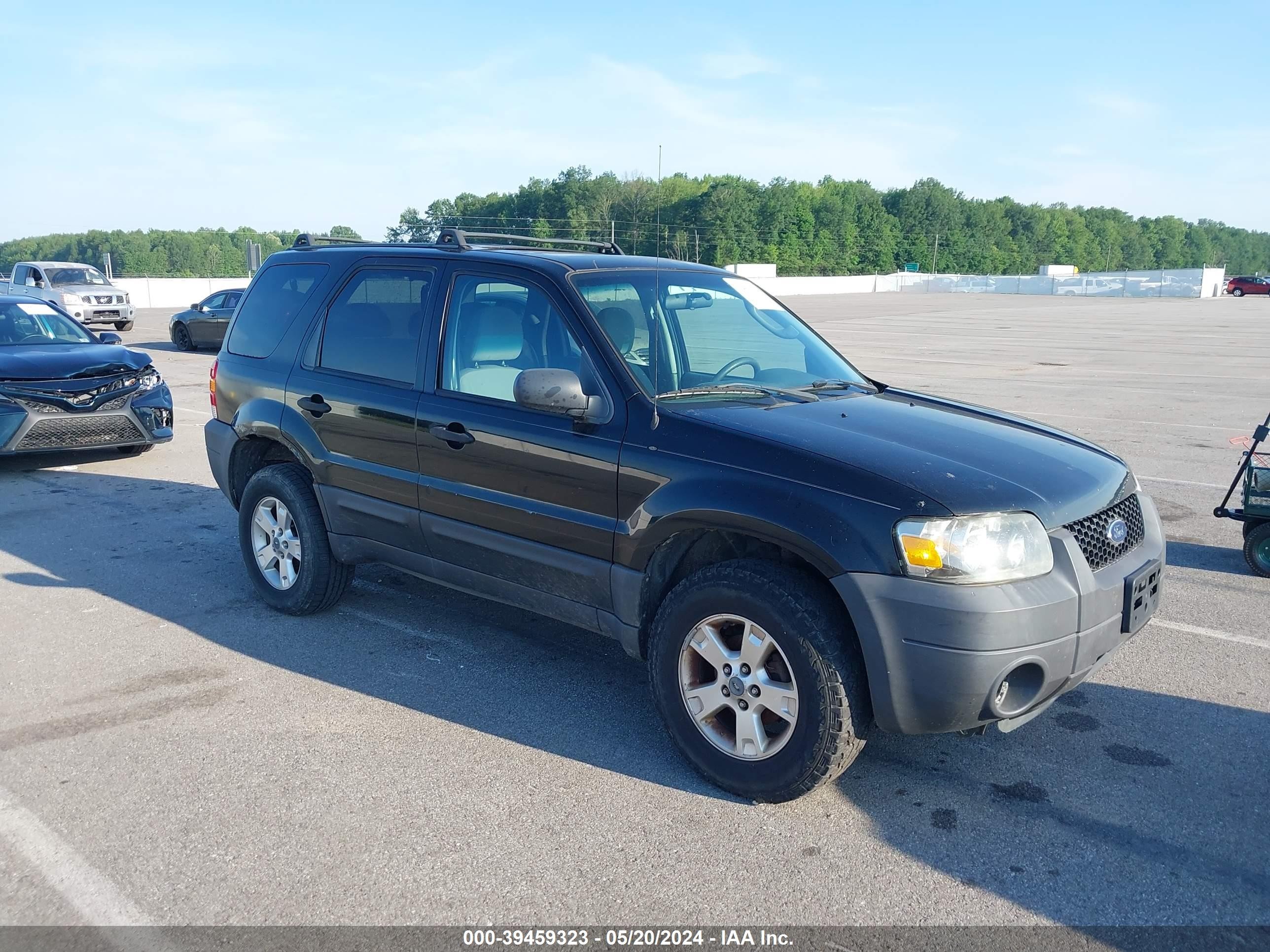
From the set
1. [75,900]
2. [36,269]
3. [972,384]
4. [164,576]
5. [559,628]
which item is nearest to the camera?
[75,900]

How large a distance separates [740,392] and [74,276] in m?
28.9

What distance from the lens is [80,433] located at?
359 inches

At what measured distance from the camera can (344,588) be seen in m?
5.57

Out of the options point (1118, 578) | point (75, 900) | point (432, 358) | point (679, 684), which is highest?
point (432, 358)

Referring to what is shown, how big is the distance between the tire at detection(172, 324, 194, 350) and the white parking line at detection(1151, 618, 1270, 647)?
21256mm

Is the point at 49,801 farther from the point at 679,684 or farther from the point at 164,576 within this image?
the point at 164,576

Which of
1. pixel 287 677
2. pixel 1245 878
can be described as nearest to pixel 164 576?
pixel 287 677

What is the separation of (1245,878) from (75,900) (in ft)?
11.5

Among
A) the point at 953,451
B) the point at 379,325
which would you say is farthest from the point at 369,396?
the point at 953,451

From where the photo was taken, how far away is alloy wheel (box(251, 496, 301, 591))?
5477mm

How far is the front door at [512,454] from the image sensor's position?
4.05 m

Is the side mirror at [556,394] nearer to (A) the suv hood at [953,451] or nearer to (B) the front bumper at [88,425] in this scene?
(A) the suv hood at [953,451]

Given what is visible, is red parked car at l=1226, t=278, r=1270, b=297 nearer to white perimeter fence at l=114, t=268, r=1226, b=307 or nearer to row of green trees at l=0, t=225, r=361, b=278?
white perimeter fence at l=114, t=268, r=1226, b=307

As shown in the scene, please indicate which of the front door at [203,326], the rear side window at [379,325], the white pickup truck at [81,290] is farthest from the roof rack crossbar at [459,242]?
the white pickup truck at [81,290]
